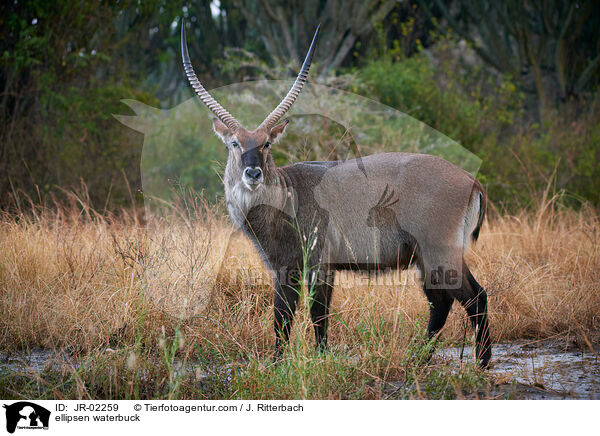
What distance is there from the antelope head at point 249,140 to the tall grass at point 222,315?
2.68ft

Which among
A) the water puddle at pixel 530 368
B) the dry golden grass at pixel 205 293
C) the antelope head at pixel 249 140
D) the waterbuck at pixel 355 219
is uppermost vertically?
the antelope head at pixel 249 140

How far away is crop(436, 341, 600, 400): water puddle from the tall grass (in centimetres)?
15

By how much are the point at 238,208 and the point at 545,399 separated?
2071 mm

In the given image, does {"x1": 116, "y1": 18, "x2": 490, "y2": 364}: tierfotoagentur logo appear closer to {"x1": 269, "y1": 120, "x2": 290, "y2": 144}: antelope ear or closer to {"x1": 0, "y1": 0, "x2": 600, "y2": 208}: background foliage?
{"x1": 269, "y1": 120, "x2": 290, "y2": 144}: antelope ear

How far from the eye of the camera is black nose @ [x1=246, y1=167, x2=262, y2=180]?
3.54 m

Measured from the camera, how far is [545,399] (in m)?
3.00

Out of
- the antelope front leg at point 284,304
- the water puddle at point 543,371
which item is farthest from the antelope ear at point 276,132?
the water puddle at point 543,371

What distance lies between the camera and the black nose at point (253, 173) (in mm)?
3545

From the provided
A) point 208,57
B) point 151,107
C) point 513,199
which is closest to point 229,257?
point 513,199
